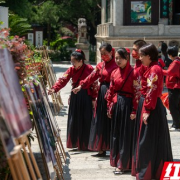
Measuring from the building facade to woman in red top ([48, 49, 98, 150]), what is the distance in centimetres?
1647

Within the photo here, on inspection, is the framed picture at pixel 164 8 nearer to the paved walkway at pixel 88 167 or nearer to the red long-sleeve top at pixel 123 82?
the paved walkway at pixel 88 167

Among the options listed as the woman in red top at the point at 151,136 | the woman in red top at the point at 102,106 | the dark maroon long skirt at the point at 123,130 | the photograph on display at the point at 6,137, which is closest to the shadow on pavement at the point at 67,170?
the woman in red top at the point at 102,106

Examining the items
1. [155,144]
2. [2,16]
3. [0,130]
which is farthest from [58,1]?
[0,130]

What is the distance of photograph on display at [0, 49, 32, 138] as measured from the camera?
391 centimetres

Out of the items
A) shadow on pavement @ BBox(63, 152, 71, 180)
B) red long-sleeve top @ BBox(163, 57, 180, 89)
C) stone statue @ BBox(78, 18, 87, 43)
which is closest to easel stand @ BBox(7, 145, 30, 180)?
shadow on pavement @ BBox(63, 152, 71, 180)

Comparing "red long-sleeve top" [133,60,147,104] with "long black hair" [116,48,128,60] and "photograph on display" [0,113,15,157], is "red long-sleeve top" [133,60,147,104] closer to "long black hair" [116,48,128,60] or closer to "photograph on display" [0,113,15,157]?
"long black hair" [116,48,128,60]

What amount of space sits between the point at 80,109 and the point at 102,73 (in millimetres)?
1076

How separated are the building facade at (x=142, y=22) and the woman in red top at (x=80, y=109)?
16.5 metres

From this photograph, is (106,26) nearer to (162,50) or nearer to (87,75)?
(162,50)

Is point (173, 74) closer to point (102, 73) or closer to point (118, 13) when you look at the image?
point (102, 73)

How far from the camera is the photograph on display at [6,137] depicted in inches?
147

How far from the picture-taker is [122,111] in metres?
7.18

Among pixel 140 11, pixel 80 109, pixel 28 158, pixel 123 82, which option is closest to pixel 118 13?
pixel 140 11

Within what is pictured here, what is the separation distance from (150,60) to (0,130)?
10.7 feet
